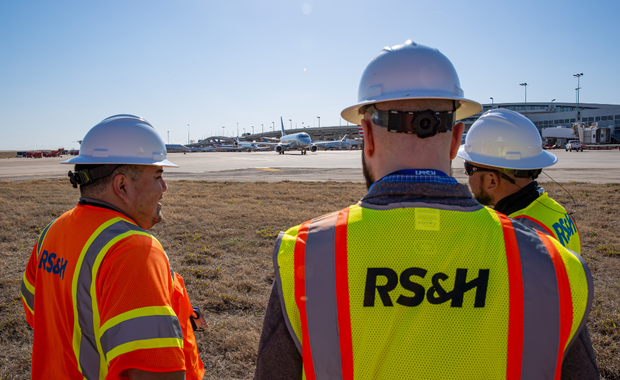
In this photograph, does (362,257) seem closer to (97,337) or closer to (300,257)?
(300,257)

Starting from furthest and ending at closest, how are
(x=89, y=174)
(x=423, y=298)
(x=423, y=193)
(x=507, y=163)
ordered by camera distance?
(x=507, y=163)
(x=89, y=174)
(x=423, y=193)
(x=423, y=298)

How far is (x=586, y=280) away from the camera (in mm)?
1093

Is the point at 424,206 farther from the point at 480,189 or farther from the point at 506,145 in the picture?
the point at 506,145

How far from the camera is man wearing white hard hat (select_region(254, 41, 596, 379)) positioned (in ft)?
3.39

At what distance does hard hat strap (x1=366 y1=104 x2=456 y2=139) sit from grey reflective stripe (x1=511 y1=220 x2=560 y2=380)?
525 millimetres

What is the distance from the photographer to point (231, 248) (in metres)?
6.81

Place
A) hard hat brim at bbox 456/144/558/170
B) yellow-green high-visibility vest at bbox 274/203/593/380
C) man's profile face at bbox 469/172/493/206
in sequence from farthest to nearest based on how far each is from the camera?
man's profile face at bbox 469/172/493/206, hard hat brim at bbox 456/144/558/170, yellow-green high-visibility vest at bbox 274/203/593/380

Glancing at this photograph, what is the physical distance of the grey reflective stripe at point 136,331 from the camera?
1.42 meters

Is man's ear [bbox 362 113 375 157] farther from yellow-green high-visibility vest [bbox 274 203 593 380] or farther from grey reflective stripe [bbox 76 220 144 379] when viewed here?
grey reflective stripe [bbox 76 220 144 379]

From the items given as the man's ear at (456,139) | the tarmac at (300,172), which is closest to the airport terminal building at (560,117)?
the tarmac at (300,172)

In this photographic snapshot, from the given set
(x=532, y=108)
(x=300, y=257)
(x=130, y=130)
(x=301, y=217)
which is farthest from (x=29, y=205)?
(x=532, y=108)

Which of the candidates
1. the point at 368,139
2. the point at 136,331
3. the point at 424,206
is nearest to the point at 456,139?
the point at 368,139

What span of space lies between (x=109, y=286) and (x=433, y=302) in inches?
51.7

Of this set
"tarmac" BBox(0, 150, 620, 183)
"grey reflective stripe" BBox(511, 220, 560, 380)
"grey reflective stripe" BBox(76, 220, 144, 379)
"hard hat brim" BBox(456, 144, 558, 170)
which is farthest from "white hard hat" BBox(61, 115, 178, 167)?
"tarmac" BBox(0, 150, 620, 183)
